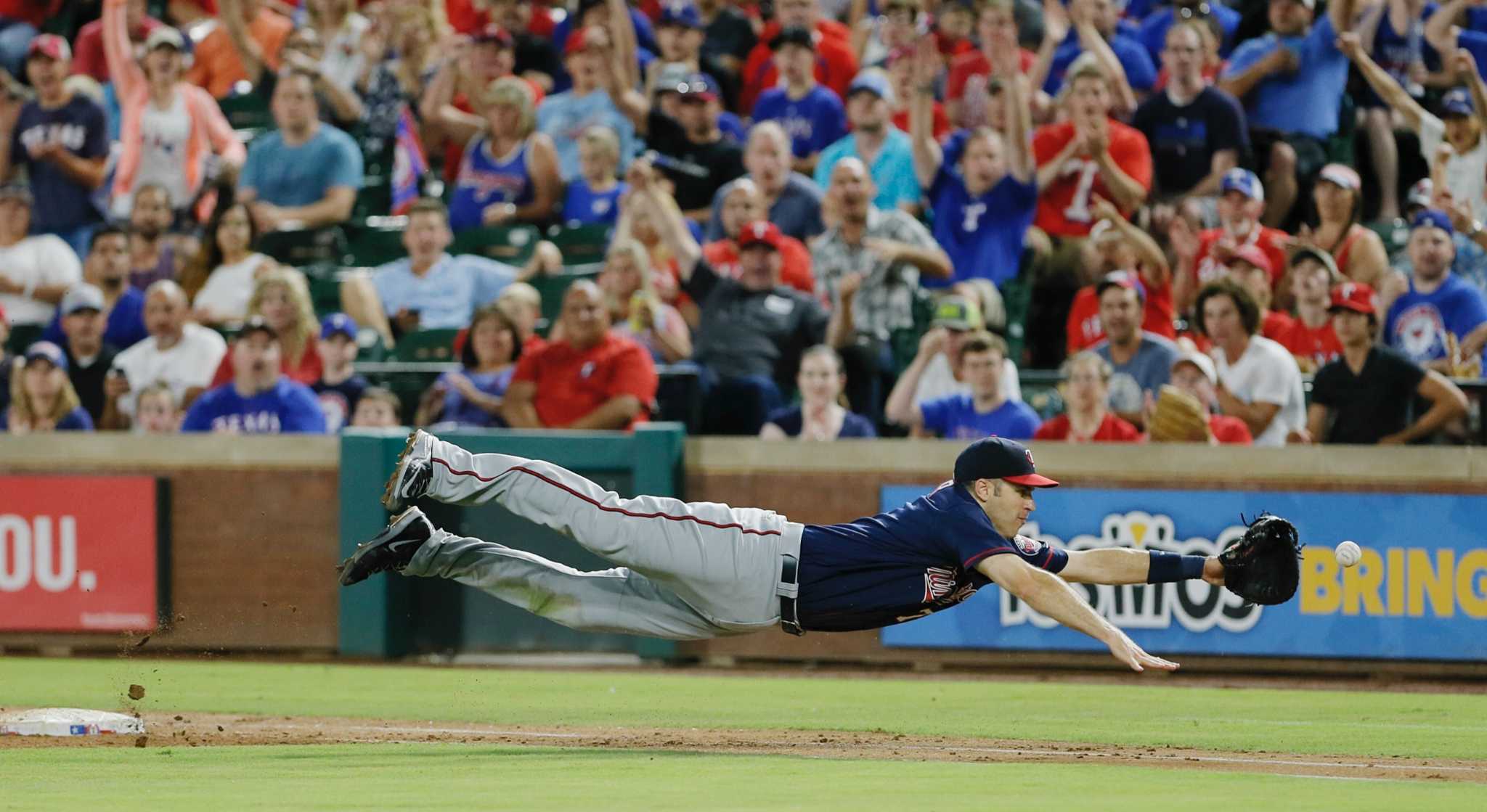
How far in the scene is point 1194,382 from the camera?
506 inches

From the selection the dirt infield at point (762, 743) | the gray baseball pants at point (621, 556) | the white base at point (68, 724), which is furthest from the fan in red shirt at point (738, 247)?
the white base at point (68, 724)

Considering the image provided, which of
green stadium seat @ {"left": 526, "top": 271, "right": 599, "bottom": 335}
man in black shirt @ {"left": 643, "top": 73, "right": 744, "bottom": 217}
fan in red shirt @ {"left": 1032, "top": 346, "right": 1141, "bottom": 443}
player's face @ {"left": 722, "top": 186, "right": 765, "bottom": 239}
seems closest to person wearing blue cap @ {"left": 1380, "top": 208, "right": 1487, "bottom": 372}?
fan in red shirt @ {"left": 1032, "top": 346, "right": 1141, "bottom": 443}

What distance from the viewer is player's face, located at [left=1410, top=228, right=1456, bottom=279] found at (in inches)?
513

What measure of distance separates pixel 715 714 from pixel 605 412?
3388 mm

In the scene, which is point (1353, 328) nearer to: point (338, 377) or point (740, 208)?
point (740, 208)

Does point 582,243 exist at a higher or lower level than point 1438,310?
higher

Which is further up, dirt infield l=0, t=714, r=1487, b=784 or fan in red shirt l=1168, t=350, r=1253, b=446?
fan in red shirt l=1168, t=350, r=1253, b=446

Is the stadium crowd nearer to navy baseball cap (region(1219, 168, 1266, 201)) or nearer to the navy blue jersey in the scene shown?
navy baseball cap (region(1219, 168, 1266, 201))

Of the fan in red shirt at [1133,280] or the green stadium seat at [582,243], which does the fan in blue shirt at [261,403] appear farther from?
the fan in red shirt at [1133,280]

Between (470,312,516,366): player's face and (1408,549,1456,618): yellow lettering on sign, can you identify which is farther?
(470,312,516,366): player's face

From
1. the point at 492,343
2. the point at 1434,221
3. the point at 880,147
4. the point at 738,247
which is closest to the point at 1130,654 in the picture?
the point at 1434,221

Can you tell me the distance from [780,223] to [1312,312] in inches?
150

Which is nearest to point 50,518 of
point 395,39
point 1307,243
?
point 395,39

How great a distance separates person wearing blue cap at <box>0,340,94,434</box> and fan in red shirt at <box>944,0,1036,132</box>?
22.1 feet
